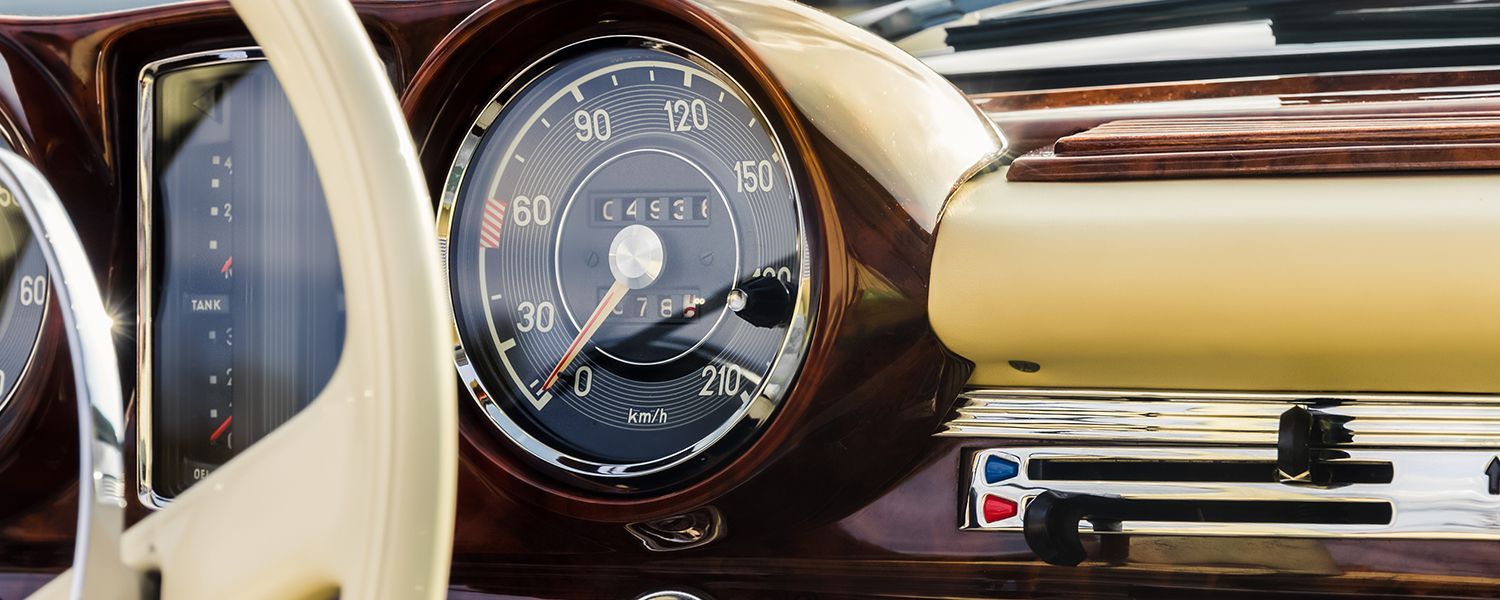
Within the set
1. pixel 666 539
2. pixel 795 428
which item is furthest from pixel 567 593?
pixel 795 428

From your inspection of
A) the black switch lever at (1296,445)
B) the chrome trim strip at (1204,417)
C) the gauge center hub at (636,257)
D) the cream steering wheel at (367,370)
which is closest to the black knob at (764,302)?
the gauge center hub at (636,257)

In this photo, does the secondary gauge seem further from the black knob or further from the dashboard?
the black knob

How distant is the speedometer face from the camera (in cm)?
156

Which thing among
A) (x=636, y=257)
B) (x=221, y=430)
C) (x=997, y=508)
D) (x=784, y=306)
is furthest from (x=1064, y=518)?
(x=221, y=430)

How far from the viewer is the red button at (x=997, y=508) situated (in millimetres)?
1438

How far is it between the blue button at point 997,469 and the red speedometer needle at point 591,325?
Result: 0.45m

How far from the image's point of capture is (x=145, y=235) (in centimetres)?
181

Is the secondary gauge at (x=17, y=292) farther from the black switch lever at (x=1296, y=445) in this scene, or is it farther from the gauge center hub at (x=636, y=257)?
the black switch lever at (x=1296, y=445)

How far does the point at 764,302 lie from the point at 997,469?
0.98 feet

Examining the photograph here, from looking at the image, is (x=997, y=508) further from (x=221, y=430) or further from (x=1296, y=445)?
(x=221, y=430)

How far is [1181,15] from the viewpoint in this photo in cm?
187

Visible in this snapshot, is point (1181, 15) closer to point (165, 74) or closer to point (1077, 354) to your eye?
point (1077, 354)

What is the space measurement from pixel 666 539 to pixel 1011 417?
0.39 meters

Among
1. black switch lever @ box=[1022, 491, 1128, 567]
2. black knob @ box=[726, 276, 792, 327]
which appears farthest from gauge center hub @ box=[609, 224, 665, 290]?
black switch lever @ box=[1022, 491, 1128, 567]
